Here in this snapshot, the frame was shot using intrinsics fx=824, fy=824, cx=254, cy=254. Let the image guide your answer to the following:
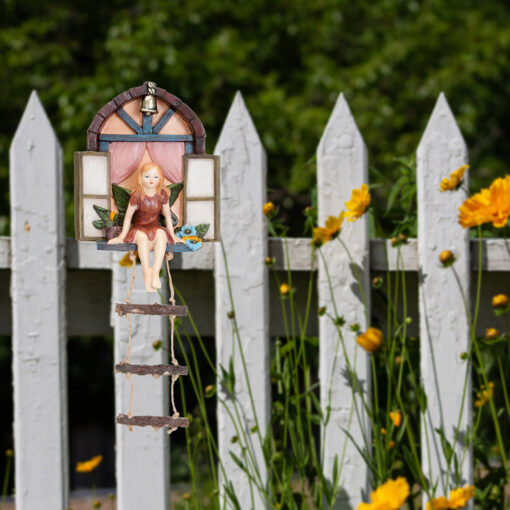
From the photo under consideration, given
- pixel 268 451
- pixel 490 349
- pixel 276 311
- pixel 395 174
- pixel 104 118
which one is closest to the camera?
pixel 104 118

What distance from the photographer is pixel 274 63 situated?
5621 mm

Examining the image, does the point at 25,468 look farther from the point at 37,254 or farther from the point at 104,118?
the point at 104,118

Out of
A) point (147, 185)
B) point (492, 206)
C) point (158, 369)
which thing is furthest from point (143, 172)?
point (492, 206)

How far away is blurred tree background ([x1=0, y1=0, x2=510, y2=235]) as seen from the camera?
4785 millimetres

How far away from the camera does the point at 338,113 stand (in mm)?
1824

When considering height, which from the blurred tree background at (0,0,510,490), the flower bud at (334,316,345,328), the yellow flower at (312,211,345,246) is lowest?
the flower bud at (334,316,345,328)

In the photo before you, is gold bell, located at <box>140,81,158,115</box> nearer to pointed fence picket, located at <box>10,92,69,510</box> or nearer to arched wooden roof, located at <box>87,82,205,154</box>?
arched wooden roof, located at <box>87,82,205,154</box>

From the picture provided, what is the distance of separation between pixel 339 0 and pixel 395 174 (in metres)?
1.16

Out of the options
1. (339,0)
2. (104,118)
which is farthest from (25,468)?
(339,0)

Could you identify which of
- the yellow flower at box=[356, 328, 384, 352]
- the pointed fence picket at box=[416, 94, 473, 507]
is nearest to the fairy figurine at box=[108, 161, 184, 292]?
the yellow flower at box=[356, 328, 384, 352]

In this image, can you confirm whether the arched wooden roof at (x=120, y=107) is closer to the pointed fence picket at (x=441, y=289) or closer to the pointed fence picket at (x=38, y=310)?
the pointed fence picket at (x=38, y=310)

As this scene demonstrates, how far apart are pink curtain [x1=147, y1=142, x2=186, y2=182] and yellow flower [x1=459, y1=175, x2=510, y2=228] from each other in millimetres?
688

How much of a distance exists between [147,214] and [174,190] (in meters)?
0.05

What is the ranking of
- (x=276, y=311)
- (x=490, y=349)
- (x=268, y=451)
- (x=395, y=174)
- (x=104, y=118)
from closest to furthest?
(x=104, y=118) → (x=268, y=451) → (x=276, y=311) → (x=490, y=349) → (x=395, y=174)
